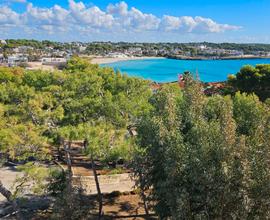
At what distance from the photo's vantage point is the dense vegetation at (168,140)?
353 inches

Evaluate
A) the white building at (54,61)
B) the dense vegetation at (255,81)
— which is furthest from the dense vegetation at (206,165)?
the white building at (54,61)

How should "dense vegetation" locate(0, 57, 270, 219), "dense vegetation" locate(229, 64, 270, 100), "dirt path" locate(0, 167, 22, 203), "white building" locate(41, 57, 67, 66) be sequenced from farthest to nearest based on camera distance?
"white building" locate(41, 57, 67, 66), "dense vegetation" locate(229, 64, 270, 100), "dirt path" locate(0, 167, 22, 203), "dense vegetation" locate(0, 57, 270, 219)

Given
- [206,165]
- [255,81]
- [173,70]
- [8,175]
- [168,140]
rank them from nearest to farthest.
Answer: [206,165] < [168,140] < [8,175] < [255,81] < [173,70]

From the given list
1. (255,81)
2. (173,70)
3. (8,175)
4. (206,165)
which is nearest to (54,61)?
(173,70)

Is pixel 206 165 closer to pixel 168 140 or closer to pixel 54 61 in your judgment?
pixel 168 140

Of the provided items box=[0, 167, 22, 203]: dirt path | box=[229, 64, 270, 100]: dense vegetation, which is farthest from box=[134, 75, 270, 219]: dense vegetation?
box=[229, 64, 270, 100]: dense vegetation

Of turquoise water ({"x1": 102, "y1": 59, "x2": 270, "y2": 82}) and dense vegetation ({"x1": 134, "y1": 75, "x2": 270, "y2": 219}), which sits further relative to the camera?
turquoise water ({"x1": 102, "y1": 59, "x2": 270, "y2": 82})

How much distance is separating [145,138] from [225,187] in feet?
13.5

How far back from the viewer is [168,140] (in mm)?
10398

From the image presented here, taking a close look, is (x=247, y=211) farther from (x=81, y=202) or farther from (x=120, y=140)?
(x=81, y=202)

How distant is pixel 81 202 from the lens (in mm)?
15906

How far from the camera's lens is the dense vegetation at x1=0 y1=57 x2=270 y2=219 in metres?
8.97

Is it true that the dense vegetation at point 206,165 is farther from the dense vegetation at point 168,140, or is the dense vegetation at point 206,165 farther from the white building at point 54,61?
the white building at point 54,61

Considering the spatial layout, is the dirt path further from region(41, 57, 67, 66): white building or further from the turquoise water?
region(41, 57, 67, 66): white building
